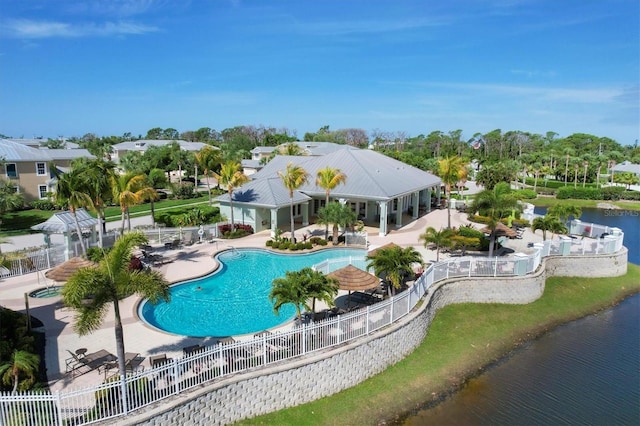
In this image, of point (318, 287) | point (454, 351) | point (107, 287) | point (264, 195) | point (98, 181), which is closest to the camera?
point (107, 287)

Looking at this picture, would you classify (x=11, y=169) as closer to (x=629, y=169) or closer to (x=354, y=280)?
(x=354, y=280)

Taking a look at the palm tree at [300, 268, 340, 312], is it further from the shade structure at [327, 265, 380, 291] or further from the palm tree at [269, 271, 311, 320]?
the shade structure at [327, 265, 380, 291]

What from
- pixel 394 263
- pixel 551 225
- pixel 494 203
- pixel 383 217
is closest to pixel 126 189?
pixel 394 263

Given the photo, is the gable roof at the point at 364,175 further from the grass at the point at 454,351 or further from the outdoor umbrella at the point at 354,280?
the outdoor umbrella at the point at 354,280

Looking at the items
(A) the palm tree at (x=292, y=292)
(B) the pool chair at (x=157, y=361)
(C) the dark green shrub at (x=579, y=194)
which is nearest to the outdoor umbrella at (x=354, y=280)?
(A) the palm tree at (x=292, y=292)

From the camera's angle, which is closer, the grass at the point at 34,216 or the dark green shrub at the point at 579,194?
the grass at the point at 34,216

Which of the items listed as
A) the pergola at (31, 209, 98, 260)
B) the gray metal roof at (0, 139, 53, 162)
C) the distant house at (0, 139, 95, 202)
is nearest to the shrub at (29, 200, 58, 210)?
the distant house at (0, 139, 95, 202)
